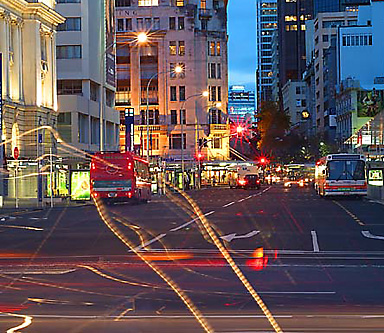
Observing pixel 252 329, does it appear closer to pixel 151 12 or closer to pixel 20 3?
pixel 20 3

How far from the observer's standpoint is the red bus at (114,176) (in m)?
49.1

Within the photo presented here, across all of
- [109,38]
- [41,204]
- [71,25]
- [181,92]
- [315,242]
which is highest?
[71,25]

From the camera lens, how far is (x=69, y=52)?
84.7m

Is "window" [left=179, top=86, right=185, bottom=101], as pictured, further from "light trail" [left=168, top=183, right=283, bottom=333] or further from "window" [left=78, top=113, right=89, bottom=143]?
"light trail" [left=168, top=183, right=283, bottom=333]

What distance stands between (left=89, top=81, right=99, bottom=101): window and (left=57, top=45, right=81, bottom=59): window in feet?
13.0

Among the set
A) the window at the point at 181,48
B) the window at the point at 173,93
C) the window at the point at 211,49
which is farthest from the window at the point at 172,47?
the window at the point at 211,49

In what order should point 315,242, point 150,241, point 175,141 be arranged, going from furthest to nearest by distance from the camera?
point 175,141 < point 150,241 < point 315,242

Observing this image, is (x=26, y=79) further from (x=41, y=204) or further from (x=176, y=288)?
(x=176, y=288)

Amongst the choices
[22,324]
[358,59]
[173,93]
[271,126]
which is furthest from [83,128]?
[22,324]

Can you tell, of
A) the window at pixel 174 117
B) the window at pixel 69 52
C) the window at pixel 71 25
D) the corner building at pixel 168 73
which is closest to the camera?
the window at pixel 71 25

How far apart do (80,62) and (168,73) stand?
102 ft

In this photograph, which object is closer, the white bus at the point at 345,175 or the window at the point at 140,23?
the white bus at the point at 345,175

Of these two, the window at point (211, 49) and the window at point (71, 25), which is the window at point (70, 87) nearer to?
the window at point (71, 25)

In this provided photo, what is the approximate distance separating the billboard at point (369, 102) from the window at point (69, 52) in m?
Result: 46.8
